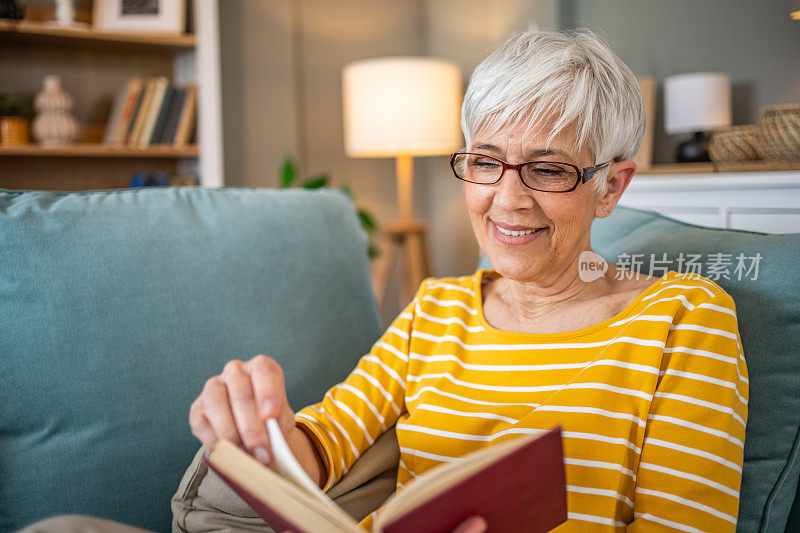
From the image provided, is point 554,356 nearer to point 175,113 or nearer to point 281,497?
point 281,497

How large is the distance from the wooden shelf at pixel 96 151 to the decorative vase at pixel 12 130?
0.13 feet

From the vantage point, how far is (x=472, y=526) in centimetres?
61

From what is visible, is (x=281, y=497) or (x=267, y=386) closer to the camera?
(x=281, y=497)

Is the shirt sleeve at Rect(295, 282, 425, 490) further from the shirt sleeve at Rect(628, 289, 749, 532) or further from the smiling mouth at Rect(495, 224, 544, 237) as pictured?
the shirt sleeve at Rect(628, 289, 749, 532)

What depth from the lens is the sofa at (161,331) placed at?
0.93 metres

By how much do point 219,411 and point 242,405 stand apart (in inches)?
1.1

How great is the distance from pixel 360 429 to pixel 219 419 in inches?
13.5

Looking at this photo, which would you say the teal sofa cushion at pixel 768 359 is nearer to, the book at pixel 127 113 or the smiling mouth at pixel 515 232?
the smiling mouth at pixel 515 232

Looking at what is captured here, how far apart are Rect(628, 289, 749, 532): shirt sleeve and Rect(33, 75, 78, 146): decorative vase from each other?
9.45ft

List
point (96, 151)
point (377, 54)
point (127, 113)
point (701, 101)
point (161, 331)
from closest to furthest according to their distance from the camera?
point (161, 331) < point (701, 101) < point (96, 151) < point (127, 113) < point (377, 54)

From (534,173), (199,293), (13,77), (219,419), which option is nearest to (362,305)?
→ (199,293)

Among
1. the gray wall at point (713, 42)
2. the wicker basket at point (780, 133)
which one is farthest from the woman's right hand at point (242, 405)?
the gray wall at point (713, 42)

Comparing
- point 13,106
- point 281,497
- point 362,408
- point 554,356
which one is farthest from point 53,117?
point 281,497

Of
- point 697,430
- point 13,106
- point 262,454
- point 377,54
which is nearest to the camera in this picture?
point 262,454
